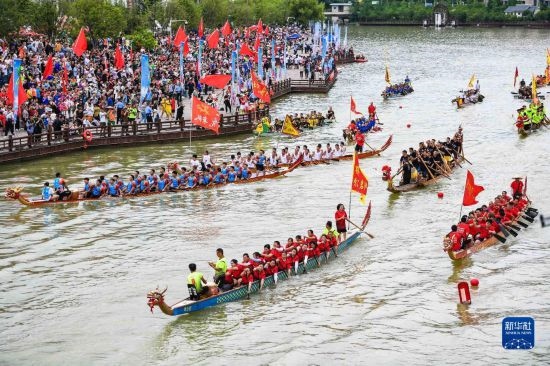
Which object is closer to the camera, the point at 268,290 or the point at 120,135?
the point at 268,290

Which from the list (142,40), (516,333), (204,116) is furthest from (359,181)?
(142,40)

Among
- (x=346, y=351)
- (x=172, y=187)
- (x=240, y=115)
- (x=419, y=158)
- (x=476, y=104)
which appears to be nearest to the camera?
(x=346, y=351)

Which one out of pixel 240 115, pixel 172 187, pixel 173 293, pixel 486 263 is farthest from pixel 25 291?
pixel 240 115

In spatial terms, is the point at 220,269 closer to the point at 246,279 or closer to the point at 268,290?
the point at 246,279

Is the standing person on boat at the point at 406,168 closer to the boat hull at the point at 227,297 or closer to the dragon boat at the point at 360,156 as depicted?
the dragon boat at the point at 360,156

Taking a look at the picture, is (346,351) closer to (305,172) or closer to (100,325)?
(100,325)

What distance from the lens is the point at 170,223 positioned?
38469 mm

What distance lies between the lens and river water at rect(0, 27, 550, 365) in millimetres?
26688

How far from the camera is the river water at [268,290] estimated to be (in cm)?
2669

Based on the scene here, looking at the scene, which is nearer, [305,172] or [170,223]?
[170,223]

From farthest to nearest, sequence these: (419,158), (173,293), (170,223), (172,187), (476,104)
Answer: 1. (476,104)
2. (419,158)
3. (172,187)
4. (170,223)
5. (173,293)

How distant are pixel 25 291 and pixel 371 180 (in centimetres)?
2042

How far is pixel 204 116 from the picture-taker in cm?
4741

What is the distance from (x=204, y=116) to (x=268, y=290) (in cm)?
1848
